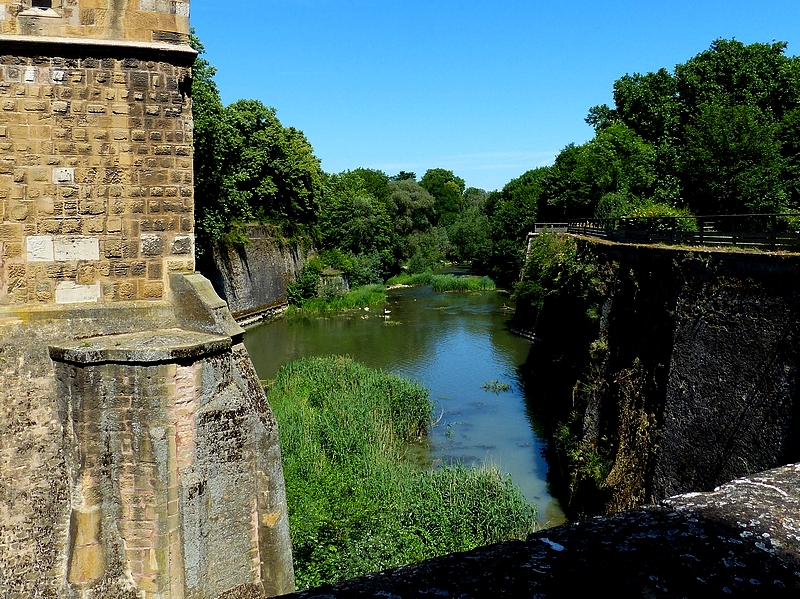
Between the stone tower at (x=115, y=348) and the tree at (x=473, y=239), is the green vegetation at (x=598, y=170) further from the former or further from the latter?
the stone tower at (x=115, y=348)

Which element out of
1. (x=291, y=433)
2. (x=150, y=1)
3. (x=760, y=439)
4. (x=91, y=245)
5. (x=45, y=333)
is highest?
(x=150, y=1)

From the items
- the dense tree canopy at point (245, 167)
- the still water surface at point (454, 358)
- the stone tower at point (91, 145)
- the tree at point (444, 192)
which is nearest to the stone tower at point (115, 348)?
the stone tower at point (91, 145)

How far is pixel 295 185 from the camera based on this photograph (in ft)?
134

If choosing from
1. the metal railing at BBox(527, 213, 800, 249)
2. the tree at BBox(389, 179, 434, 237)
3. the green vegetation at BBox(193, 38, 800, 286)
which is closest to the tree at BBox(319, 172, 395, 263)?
the green vegetation at BBox(193, 38, 800, 286)

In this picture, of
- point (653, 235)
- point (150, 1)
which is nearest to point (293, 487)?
point (150, 1)

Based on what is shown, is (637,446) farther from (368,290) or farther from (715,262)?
(368,290)

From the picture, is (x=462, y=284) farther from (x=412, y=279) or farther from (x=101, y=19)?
(x=101, y=19)

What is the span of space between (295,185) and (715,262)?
1335 inches

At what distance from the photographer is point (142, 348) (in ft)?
15.9

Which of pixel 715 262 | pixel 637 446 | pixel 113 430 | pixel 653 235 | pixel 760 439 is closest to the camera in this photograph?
pixel 113 430

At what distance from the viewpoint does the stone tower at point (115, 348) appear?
4871 mm

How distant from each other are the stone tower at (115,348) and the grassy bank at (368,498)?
3.60 metres

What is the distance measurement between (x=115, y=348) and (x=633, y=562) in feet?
12.6

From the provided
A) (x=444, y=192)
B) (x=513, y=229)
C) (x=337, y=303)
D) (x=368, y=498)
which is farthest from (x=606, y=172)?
(x=444, y=192)
